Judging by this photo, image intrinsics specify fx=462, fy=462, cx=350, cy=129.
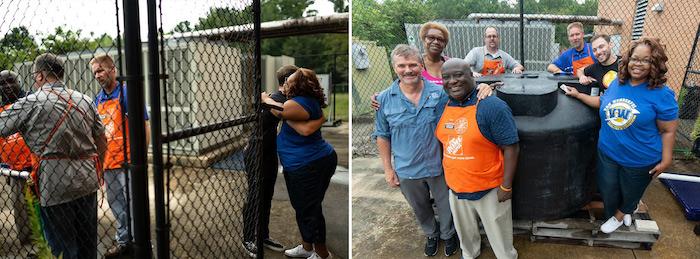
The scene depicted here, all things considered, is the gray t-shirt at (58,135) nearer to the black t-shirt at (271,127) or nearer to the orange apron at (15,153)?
the orange apron at (15,153)

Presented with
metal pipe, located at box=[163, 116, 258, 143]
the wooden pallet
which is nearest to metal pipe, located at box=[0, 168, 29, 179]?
metal pipe, located at box=[163, 116, 258, 143]

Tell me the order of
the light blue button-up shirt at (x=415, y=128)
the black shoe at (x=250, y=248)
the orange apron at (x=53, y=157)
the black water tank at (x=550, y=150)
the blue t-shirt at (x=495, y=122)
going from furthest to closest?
1. the black shoe at (x=250, y=248)
2. the black water tank at (x=550, y=150)
3. the light blue button-up shirt at (x=415, y=128)
4. the orange apron at (x=53, y=157)
5. the blue t-shirt at (x=495, y=122)

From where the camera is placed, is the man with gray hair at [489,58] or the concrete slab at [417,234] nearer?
the concrete slab at [417,234]

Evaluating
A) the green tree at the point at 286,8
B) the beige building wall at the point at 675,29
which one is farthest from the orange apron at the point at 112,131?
the green tree at the point at 286,8

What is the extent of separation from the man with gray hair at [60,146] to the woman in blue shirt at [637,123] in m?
3.26

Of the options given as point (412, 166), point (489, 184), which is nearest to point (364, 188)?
point (412, 166)

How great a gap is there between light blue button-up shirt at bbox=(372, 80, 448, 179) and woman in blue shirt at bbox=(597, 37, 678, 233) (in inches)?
42.5

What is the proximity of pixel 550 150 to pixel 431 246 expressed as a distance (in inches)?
41.3

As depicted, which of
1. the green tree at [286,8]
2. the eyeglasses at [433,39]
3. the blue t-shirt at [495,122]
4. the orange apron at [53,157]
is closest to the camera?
A: the blue t-shirt at [495,122]

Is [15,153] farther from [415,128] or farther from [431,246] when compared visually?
[431,246]

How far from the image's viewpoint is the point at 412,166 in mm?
2971

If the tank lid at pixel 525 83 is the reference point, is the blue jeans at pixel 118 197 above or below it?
below

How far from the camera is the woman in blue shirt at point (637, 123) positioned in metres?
2.73

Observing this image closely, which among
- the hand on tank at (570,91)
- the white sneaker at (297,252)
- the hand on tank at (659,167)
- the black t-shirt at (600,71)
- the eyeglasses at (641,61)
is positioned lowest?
the white sneaker at (297,252)
